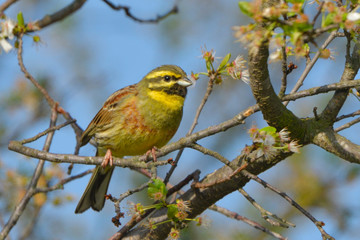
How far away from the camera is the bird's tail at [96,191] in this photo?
538cm

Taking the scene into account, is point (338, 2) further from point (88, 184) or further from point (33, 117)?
Result: point (33, 117)

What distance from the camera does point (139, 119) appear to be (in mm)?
5066

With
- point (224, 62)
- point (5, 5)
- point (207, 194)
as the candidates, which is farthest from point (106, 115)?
point (224, 62)

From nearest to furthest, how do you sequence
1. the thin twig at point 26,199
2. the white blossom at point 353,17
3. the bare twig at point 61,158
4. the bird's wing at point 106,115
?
the white blossom at point 353,17
the bare twig at point 61,158
the thin twig at point 26,199
the bird's wing at point 106,115

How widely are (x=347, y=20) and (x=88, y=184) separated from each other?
4.10 metres

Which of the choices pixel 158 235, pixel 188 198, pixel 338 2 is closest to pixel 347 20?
pixel 338 2

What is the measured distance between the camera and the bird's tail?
Result: 212 inches

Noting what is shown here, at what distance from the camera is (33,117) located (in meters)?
6.40

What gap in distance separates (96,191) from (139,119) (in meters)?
1.06

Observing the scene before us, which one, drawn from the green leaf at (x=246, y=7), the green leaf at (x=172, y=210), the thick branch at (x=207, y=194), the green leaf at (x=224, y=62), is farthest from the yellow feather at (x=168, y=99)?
the green leaf at (x=246, y=7)

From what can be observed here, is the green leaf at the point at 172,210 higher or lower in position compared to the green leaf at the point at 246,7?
lower

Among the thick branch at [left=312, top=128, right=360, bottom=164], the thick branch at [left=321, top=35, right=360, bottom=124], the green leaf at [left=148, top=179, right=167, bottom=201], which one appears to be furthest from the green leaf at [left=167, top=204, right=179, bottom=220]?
the thick branch at [left=321, top=35, right=360, bottom=124]

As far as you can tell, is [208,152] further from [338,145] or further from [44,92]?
[44,92]

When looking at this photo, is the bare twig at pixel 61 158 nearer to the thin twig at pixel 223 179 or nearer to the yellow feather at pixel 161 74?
the thin twig at pixel 223 179
